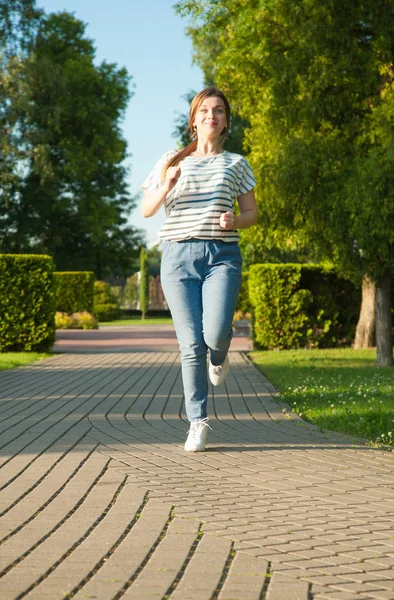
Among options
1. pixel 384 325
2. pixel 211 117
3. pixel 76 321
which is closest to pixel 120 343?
pixel 384 325

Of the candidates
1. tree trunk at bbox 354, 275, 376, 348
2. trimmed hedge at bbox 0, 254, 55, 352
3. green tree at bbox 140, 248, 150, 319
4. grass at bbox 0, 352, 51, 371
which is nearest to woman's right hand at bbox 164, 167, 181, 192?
grass at bbox 0, 352, 51, 371

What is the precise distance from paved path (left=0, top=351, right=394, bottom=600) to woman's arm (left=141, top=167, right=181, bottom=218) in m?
1.61

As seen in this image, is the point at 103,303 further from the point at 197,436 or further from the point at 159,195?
the point at 159,195

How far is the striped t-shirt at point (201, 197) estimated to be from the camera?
6312mm

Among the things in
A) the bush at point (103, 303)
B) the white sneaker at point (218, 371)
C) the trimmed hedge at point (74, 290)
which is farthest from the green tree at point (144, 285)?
the white sneaker at point (218, 371)

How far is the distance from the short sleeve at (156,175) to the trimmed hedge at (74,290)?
28.9 metres

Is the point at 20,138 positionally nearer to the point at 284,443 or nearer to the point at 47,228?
the point at 47,228

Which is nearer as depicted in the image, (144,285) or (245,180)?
(245,180)

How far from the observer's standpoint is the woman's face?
6422mm

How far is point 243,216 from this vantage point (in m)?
6.37

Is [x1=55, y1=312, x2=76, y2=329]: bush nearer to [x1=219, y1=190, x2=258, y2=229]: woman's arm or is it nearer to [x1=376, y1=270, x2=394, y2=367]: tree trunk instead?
[x1=376, y1=270, x2=394, y2=367]: tree trunk

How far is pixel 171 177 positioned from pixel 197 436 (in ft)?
5.69

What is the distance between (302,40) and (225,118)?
9088mm

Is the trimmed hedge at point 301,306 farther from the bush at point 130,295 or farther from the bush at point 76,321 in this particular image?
the bush at point 130,295
